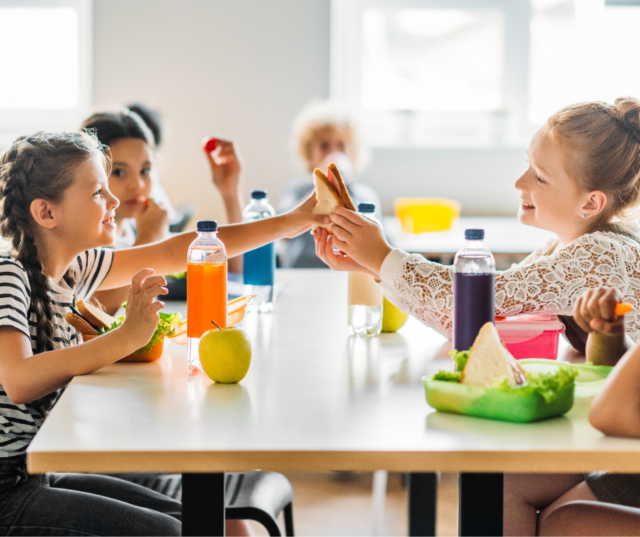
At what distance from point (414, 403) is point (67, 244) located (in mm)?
729

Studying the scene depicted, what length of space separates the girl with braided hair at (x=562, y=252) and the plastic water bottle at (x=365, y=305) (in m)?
0.05

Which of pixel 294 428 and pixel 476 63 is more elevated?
pixel 476 63

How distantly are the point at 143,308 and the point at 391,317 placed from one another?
0.54 meters

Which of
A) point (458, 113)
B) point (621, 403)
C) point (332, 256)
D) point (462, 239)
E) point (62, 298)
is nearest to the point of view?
point (621, 403)

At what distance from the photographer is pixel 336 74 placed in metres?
3.88

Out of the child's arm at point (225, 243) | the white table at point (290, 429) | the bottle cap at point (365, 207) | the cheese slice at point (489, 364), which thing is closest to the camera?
the white table at point (290, 429)

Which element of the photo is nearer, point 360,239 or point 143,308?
point 143,308

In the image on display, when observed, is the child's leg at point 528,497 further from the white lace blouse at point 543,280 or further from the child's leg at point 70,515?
the child's leg at point 70,515

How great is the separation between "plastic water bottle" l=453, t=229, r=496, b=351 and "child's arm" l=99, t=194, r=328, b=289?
1.55 feet

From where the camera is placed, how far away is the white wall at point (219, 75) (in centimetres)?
379

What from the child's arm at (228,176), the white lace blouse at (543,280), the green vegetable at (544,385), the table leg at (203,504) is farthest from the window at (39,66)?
the green vegetable at (544,385)

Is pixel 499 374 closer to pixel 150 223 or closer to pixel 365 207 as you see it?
pixel 365 207

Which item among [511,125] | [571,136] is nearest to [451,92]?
[511,125]

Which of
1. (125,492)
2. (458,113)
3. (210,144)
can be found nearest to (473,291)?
(125,492)
